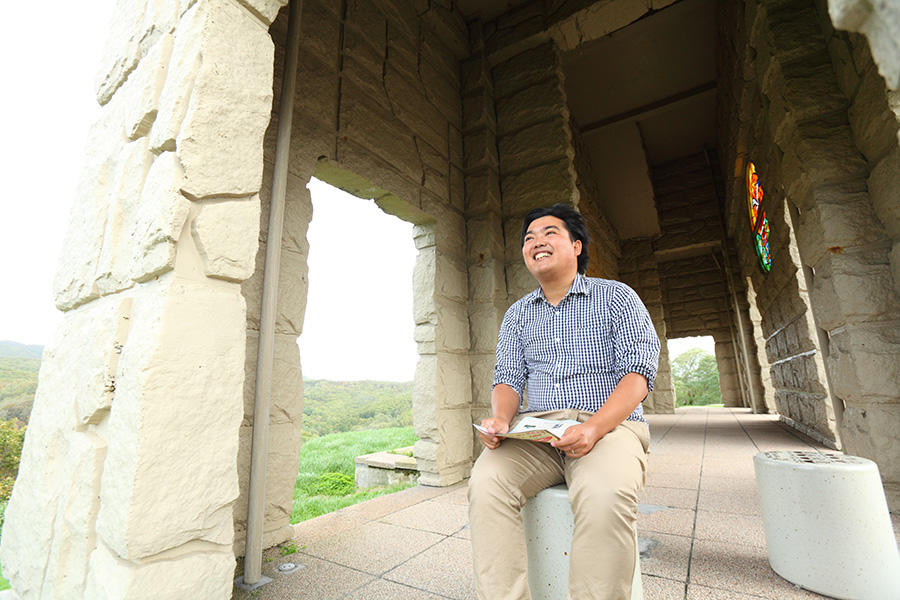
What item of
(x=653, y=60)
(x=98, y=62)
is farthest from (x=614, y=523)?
(x=653, y=60)

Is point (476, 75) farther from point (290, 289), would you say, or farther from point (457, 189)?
point (290, 289)

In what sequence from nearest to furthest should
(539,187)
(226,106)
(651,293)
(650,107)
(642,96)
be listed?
(226,106), (539,187), (642,96), (650,107), (651,293)

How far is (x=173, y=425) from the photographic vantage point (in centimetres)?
95

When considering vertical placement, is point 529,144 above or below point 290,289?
above

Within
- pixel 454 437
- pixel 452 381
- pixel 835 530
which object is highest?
pixel 452 381

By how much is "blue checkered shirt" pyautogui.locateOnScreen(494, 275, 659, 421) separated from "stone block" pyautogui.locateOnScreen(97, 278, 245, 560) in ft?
3.01

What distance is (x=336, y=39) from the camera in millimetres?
2561

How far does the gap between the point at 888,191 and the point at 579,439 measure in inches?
87.9

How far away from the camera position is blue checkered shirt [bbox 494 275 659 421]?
50.6 inches

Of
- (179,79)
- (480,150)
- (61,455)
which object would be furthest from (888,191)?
(61,455)

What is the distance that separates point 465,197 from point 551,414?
263 cm

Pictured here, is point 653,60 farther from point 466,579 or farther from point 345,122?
point 466,579

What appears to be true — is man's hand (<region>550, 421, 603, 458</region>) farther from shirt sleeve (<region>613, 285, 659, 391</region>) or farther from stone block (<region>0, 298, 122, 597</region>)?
stone block (<region>0, 298, 122, 597</region>)

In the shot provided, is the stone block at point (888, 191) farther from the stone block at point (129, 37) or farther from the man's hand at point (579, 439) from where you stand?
the stone block at point (129, 37)
